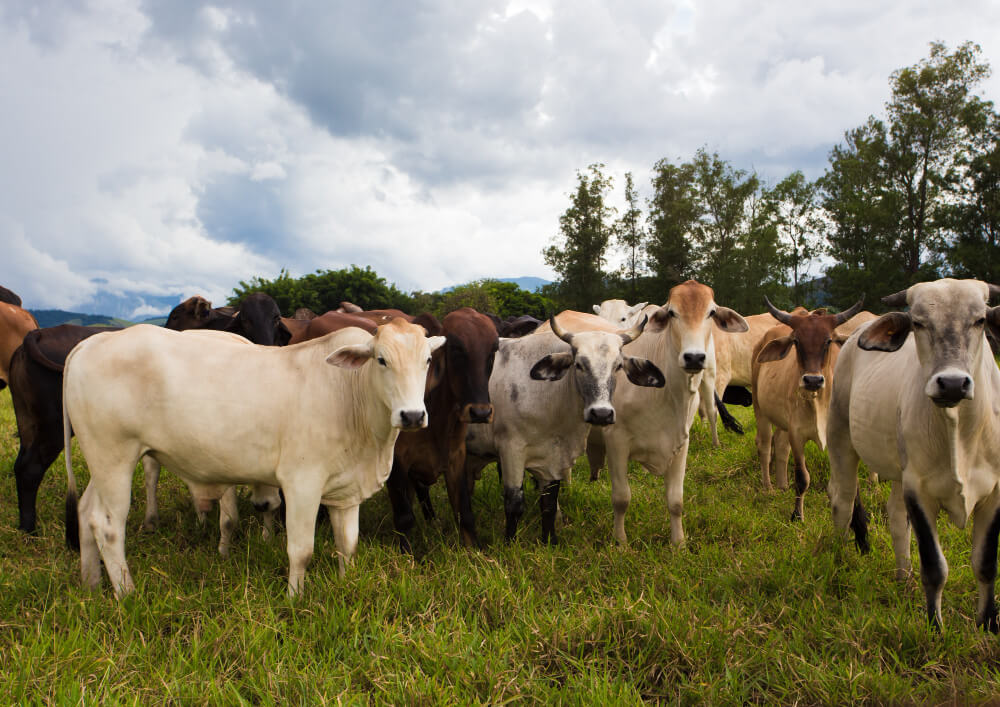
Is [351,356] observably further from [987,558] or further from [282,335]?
[987,558]

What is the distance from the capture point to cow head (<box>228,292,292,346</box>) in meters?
6.49

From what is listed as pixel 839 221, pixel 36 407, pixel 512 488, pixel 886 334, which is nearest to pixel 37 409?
pixel 36 407

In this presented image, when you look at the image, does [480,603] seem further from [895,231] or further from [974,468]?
[895,231]

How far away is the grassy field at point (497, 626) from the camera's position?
2.98 m

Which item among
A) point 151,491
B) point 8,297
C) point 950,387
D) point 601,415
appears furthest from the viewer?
point 8,297

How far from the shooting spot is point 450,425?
4895 millimetres

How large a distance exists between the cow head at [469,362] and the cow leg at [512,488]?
2.38 ft

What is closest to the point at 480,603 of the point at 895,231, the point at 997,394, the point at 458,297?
the point at 997,394

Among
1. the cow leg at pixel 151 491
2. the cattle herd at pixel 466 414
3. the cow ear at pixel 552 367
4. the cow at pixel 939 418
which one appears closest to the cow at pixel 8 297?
the cattle herd at pixel 466 414

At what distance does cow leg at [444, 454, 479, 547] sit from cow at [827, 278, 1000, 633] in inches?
110

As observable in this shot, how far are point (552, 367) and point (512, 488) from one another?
1.04 metres

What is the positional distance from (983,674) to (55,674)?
4361 millimetres

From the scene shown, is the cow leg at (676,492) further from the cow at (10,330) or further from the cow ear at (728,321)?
the cow at (10,330)

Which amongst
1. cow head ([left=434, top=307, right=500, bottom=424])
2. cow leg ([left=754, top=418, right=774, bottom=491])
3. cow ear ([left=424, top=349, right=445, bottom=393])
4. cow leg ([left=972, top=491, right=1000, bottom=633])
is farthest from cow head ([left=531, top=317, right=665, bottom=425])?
cow leg ([left=754, top=418, right=774, bottom=491])
